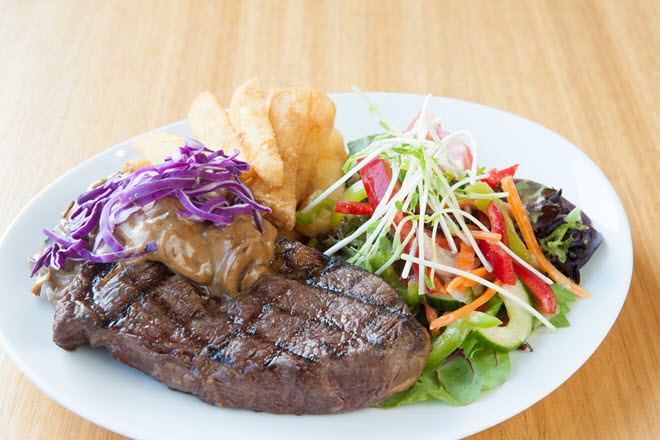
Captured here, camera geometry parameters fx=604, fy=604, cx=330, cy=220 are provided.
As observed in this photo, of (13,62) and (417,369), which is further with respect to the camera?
(13,62)

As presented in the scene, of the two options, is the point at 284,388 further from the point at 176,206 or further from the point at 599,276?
the point at 599,276

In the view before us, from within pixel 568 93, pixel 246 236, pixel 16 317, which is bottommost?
pixel 568 93

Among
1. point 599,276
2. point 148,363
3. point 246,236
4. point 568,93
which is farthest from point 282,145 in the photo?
point 568,93

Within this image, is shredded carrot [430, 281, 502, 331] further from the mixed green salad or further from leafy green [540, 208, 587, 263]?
leafy green [540, 208, 587, 263]

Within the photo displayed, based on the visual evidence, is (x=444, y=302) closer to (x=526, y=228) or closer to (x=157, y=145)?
(x=526, y=228)

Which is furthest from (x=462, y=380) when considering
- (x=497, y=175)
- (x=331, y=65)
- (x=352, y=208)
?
(x=331, y=65)

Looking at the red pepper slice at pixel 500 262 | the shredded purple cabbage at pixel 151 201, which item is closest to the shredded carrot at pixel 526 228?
the red pepper slice at pixel 500 262
